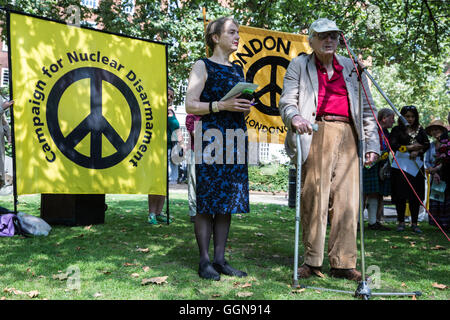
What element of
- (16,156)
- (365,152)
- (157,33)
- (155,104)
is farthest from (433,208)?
(157,33)

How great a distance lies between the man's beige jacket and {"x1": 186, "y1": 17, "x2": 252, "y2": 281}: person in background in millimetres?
396

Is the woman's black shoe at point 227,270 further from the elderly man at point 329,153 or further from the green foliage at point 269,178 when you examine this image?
the green foliage at point 269,178

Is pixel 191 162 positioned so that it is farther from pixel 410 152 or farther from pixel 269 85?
pixel 410 152

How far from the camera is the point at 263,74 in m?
7.04

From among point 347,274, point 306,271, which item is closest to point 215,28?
point 306,271

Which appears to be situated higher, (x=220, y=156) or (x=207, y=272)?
(x=220, y=156)

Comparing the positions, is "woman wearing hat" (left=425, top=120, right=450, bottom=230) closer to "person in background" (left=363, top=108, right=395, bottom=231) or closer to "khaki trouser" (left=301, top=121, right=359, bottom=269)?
"person in background" (left=363, top=108, right=395, bottom=231)

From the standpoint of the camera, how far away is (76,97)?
5875 millimetres

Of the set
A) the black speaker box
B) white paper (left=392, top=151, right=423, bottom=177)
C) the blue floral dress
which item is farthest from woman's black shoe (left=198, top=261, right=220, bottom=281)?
white paper (left=392, top=151, right=423, bottom=177)

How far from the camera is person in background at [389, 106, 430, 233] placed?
6762mm

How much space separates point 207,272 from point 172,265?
566mm

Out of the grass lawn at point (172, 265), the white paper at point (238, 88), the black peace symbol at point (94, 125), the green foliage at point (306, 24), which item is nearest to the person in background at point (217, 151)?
the white paper at point (238, 88)

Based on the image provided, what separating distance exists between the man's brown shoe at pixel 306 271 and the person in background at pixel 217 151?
0.46 metres
